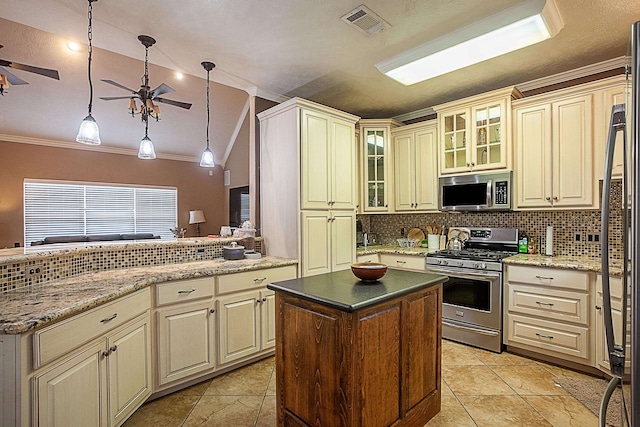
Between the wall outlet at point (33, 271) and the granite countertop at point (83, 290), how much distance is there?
0.21ft

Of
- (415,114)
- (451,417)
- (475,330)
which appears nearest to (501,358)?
(475,330)

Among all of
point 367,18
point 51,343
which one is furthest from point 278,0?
point 51,343

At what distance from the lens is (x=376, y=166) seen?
4383 mm

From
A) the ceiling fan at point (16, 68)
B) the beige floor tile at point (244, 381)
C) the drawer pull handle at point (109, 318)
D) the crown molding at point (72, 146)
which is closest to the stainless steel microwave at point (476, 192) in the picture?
the beige floor tile at point (244, 381)

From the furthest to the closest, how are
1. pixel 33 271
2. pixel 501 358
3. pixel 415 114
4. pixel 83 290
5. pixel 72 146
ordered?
1. pixel 72 146
2. pixel 415 114
3. pixel 501 358
4. pixel 33 271
5. pixel 83 290

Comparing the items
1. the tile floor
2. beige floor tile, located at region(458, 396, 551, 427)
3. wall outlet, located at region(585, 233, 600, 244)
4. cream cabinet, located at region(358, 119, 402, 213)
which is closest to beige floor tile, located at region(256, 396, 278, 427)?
the tile floor

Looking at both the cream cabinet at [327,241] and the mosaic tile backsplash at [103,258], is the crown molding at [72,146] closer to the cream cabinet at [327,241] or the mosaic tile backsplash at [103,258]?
the mosaic tile backsplash at [103,258]

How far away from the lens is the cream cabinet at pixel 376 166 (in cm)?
434

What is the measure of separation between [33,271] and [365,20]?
2782mm

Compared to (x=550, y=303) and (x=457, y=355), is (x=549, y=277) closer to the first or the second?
(x=550, y=303)

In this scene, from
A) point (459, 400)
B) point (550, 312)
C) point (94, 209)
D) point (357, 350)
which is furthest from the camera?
point (94, 209)

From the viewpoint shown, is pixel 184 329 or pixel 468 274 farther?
pixel 468 274

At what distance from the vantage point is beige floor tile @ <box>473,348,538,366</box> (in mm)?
2986

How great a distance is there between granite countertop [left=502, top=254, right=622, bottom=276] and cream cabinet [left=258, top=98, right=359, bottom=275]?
1.62m
